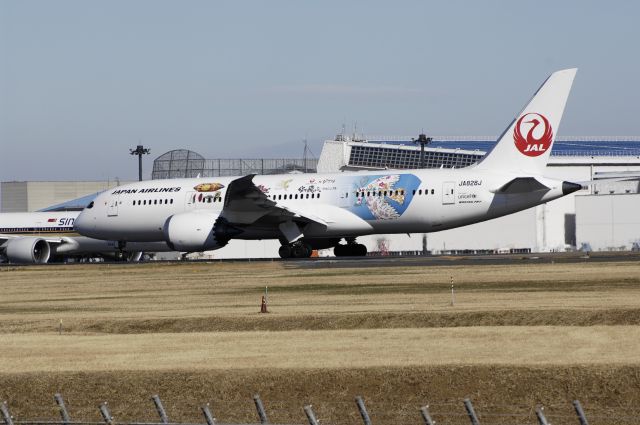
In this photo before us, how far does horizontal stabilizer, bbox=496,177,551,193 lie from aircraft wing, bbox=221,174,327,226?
9.36 metres

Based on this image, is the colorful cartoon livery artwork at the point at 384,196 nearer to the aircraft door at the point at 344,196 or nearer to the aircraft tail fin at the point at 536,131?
the aircraft door at the point at 344,196

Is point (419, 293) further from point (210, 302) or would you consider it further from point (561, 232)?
point (561, 232)

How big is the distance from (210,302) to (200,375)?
45.0 ft

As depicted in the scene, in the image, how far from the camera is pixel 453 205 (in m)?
54.7

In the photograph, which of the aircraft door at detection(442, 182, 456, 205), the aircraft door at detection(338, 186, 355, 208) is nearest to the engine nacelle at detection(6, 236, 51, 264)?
the aircraft door at detection(338, 186, 355, 208)

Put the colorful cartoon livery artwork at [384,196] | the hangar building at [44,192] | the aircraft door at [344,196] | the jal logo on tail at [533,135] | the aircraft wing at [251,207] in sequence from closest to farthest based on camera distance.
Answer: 1. the jal logo on tail at [533,135]
2. the colorful cartoon livery artwork at [384,196]
3. the aircraft wing at [251,207]
4. the aircraft door at [344,196]
5. the hangar building at [44,192]

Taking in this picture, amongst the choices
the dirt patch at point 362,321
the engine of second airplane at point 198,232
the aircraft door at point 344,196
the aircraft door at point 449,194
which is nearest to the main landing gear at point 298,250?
the engine of second airplane at point 198,232

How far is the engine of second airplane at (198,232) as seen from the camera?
56.9 meters

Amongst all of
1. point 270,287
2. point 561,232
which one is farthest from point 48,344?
point 561,232

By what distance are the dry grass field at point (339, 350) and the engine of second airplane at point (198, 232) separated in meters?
18.0

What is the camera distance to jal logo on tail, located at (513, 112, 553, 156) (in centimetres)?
5503

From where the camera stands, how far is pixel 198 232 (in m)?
56.8

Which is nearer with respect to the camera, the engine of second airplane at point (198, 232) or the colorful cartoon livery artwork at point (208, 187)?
the engine of second airplane at point (198, 232)

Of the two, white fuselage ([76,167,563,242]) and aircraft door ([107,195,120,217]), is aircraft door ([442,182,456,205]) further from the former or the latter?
aircraft door ([107,195,120,217])
